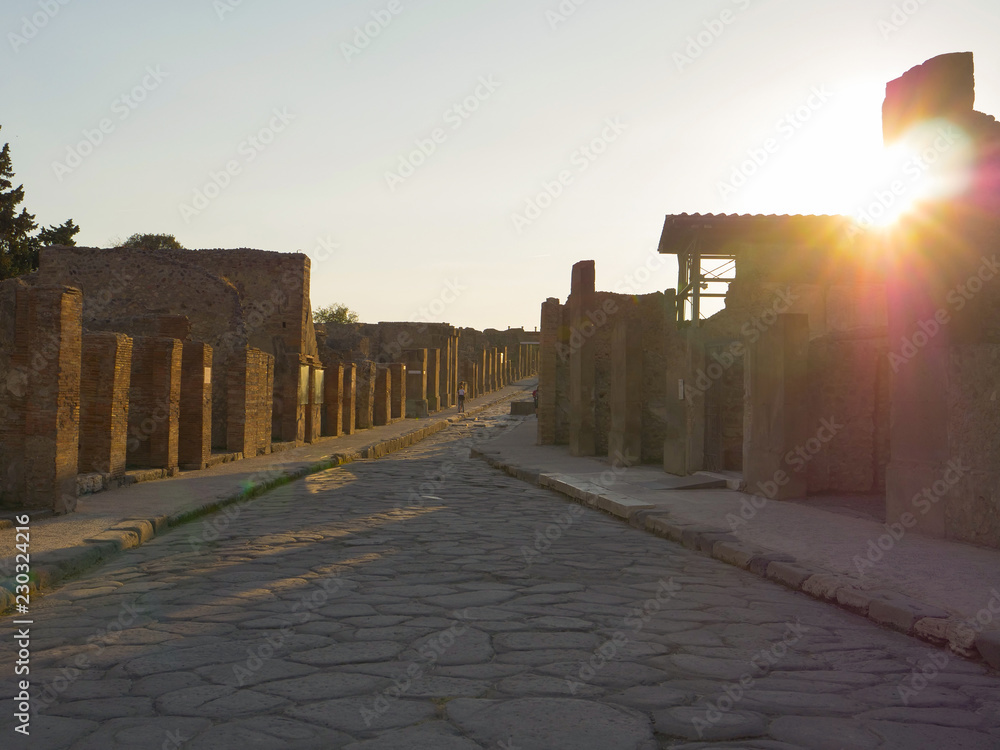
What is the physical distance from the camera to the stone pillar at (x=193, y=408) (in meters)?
14.2

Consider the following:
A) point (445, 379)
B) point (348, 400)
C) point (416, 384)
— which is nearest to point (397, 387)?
point (416, 384)

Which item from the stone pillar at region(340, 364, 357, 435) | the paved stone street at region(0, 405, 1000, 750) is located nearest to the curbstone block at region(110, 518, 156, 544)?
the paved stone street at region(0, 405, 1000, 750)

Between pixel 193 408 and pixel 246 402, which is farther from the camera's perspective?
pixel 246 402

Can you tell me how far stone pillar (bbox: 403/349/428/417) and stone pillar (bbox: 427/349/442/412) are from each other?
84.1 inches

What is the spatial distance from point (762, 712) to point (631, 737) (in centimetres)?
65

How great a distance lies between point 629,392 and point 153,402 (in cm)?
771

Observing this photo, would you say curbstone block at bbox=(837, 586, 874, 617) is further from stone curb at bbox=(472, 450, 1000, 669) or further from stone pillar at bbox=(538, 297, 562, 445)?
stone pillar at bbox=(538, 297, 562, 445)

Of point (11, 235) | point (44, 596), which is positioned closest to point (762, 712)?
point (44, 596)

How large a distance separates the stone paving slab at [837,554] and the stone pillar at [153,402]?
5708 millimetres

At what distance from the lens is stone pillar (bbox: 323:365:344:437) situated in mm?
23719

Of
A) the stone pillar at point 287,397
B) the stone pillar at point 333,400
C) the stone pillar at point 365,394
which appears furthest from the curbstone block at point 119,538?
the stone pillar at point 365,394

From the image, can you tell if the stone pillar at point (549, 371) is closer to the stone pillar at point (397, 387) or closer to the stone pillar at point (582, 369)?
the stone pillar at point (582, 369)

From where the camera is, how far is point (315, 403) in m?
22.1

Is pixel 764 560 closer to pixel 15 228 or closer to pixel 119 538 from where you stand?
pixel 119 538
